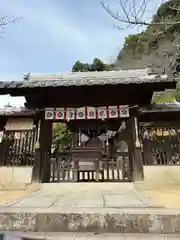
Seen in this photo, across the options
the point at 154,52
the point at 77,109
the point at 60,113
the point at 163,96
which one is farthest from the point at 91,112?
the point at 154,52

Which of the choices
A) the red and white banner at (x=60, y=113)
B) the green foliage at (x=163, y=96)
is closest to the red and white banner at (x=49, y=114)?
the red and white banner at (x=60, y=113)

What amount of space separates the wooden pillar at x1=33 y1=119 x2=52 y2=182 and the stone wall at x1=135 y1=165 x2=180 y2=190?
3.40 metres

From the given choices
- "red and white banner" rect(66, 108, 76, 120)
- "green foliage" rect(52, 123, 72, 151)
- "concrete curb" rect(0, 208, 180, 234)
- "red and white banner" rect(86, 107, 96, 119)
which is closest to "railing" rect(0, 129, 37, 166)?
"red and white banner" rect(66, 108, 76, 120)

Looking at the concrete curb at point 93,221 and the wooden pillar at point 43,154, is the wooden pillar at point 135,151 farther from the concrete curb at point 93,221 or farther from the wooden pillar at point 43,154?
the concrete curb at point 93,221

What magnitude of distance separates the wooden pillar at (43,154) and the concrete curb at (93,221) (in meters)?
4.15

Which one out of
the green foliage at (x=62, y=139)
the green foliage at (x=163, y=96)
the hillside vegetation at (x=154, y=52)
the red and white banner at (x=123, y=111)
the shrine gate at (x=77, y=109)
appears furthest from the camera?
the hillside vegetation at (x=154, y=52)

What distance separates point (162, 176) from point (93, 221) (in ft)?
15.9

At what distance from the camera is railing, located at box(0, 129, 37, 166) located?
24.4 feet

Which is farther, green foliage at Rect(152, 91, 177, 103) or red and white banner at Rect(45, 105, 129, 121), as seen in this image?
green foliage at Rect(152, 91, 177, 103)

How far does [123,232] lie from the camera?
257cm

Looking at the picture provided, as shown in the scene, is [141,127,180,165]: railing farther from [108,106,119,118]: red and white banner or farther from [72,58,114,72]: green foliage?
[72,58,114,72]: green foliage

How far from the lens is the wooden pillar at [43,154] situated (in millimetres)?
6866

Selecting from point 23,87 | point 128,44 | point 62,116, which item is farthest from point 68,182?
point 128,44

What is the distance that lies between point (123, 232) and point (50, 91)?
5.74 meters
